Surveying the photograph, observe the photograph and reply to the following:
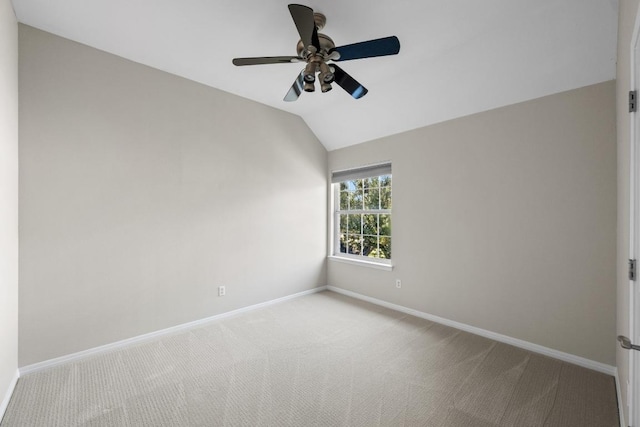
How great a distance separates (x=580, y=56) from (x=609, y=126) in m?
0.59

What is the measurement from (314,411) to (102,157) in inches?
108

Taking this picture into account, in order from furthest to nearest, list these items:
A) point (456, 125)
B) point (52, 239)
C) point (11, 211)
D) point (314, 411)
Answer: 1. point (456, 125)
2. point (52, 239)
3. point (11, 211)
4. point (314, 411)

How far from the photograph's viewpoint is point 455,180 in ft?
10.1

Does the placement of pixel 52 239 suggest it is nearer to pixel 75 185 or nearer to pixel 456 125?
pixel 75 185

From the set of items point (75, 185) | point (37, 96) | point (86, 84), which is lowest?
point (75, 185)

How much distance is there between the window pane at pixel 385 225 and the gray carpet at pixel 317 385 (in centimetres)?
138

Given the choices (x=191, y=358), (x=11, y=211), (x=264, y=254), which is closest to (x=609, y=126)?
(x=264, y=254)

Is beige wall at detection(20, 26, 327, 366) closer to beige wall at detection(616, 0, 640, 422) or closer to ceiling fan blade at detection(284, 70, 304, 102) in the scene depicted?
ceiling fan blade at detection(284, 70, 304, 102)

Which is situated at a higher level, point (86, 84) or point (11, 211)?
point (86, 84)

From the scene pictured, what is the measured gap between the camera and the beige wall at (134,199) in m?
2.26

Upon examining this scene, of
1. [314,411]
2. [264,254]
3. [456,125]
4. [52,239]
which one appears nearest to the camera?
[314,411]

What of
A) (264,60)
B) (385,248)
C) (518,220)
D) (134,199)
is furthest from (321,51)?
(385,248)

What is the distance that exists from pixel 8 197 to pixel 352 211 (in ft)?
11.8

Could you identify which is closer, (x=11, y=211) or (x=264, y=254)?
(x=11, y=211)
